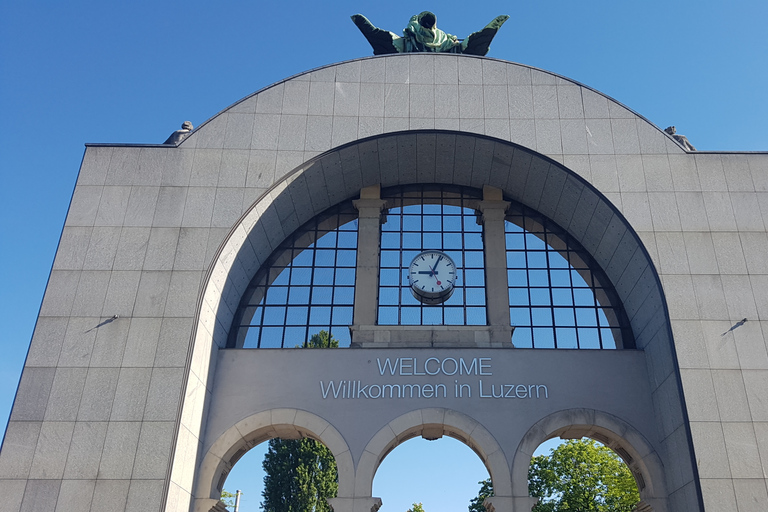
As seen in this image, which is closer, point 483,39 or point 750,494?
point 750,494

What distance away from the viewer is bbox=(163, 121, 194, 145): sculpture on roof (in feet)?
61.1

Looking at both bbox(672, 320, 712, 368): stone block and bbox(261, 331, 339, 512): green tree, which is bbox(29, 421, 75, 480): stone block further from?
bbox(261, 331, 339, 512): green tree

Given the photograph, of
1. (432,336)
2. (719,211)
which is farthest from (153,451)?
(719,211)

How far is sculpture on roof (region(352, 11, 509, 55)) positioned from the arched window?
4.61 meters

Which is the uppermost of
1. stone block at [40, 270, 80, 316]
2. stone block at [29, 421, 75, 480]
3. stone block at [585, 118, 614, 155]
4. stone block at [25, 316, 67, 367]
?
stone block at [585, 118, 614, 155]

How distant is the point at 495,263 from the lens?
19297mm

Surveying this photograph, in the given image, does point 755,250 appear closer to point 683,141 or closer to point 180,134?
point 683,141

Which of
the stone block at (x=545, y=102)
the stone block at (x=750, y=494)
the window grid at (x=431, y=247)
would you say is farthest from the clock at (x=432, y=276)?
the stone block at (x=750, y=494)

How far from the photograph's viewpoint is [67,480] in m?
14.0

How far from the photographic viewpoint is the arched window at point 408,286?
60.4ft

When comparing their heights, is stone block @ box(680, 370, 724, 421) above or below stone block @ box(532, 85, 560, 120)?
below

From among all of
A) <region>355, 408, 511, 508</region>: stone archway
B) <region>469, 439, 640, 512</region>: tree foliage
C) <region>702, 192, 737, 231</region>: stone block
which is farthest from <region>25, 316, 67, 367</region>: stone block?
<region>469, 439, 640, 512</region>: tree foliage

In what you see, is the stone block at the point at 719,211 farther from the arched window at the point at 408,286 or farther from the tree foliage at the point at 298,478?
the tree foliage at the point at 298,478

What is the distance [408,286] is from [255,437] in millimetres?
5885
